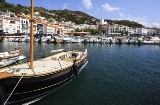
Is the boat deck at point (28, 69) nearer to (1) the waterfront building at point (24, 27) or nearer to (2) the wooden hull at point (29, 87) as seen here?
(2) the wooden hull at point (29, 87)

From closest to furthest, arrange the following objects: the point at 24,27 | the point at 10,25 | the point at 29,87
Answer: the point at 29,87 → the point at 10,25 → the point at 24,27

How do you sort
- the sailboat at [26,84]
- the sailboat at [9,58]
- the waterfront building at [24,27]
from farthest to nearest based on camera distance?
the waterfront building at [24,27]
the sailboat at [9,58]
the sailboat at [26,84]

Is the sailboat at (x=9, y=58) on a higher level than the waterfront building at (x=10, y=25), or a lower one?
Answer: lower

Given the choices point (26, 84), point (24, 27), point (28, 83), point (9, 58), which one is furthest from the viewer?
point (24, 27)

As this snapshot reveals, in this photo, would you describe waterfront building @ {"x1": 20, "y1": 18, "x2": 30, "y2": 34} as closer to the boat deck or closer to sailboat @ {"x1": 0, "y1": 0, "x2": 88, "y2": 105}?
the boat deck

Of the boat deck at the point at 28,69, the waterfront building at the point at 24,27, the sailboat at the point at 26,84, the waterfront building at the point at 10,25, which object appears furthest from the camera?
the waterfront building at the point at 24,27

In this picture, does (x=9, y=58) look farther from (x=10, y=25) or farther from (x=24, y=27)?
(x=24, y=27)

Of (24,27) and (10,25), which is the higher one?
(10,25)

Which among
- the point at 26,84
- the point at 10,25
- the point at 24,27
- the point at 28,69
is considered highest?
the point at 10,25

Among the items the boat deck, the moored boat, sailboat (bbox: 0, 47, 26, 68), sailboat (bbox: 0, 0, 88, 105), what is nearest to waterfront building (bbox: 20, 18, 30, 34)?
sailboat (bbox: 0, 47, 26, 68)

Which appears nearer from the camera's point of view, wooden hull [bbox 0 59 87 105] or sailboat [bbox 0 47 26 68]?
wooden hull [bbox 0 59 87 105]

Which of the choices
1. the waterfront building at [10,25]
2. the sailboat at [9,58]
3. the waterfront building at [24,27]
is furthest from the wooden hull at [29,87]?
the waterfront building at [24,27]

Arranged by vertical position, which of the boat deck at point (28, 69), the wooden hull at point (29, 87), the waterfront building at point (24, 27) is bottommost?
the wooden hull at point (29, 87)

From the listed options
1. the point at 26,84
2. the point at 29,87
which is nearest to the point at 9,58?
the point at 29,87
